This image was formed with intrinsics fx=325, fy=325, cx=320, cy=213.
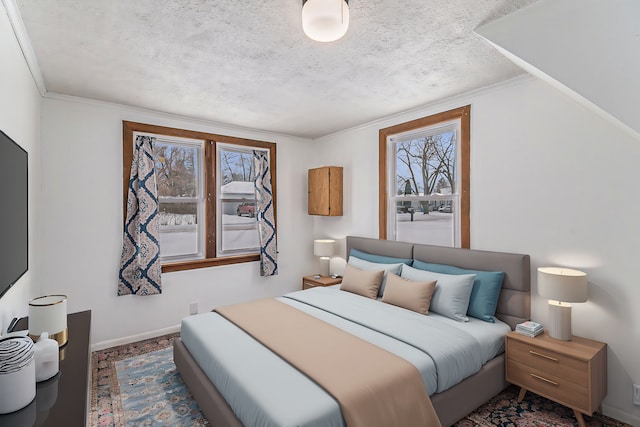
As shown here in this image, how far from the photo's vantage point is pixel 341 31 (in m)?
1.71

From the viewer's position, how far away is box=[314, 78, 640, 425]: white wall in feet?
7.62

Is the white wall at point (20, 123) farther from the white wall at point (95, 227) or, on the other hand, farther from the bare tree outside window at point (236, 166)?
the bare tree outside window at point (236, 166)

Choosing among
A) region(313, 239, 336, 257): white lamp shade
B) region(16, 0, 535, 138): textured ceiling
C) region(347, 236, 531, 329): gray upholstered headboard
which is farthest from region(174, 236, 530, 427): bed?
region(16, 0, 535, 138): textured ceiling

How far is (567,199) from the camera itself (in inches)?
103

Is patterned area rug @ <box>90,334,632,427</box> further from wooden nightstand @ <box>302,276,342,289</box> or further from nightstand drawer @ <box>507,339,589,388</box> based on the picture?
wooden nightstand @ <box>302,276,342,289</box>

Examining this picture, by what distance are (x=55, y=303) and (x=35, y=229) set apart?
1.44m

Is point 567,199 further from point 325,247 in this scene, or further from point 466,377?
point 325,247

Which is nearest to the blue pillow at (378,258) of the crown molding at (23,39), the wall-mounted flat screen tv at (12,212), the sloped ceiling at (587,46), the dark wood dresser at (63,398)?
the sloped ceiling at (587,46)

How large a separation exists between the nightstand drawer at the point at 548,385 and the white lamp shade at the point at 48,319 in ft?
10.2

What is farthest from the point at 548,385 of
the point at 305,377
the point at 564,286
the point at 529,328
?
the point at 305,377

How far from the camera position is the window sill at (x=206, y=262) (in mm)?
3893

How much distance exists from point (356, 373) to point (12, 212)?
211 centimetres

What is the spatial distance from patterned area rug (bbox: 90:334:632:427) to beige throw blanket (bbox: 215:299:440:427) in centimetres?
70

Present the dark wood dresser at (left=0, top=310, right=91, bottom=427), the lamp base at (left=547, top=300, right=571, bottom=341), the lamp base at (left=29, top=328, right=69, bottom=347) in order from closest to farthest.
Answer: the dark wood dresser at (left=0, top=310, right=91, bottom=427) < the lamp base at (left=29, top=328, right=69, bottom=347) < the lamp base at (left=547, top=300, right=571, bottom=341)
